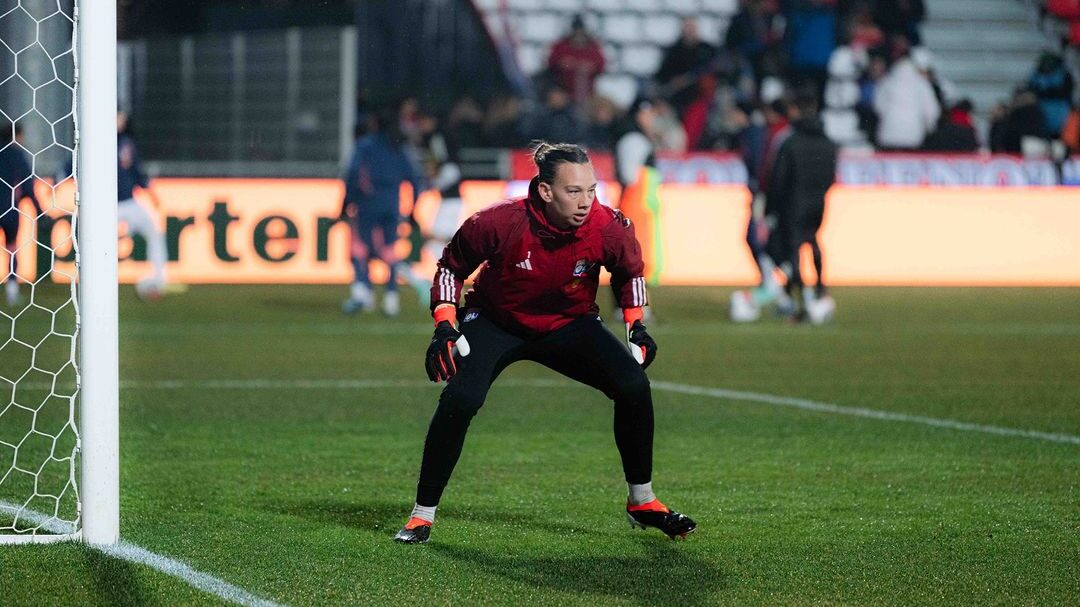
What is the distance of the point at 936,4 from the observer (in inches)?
1113

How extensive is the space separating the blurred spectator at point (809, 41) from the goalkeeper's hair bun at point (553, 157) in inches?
777

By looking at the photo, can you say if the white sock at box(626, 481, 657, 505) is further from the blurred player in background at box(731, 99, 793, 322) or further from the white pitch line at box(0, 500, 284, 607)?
the blurred player in background at box(731, 99, 793, 322)

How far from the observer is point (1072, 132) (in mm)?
24469

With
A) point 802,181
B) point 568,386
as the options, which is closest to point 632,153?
point 802,181

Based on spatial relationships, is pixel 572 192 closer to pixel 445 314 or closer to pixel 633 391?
pixel 445 314

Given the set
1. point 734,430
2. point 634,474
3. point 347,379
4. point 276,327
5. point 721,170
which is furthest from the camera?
point 721,170

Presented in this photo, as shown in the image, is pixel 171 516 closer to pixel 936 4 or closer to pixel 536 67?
pixel 536 67

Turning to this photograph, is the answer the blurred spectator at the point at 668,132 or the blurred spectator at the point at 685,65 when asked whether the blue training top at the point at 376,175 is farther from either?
the blurred spectator at the point at 685,65

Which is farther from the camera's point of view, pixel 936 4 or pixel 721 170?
pixel 936 4

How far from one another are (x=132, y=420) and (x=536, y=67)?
56.6ft

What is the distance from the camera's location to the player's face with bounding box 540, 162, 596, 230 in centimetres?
550

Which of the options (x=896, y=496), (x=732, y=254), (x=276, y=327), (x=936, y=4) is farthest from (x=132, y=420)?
(x=936, y=4)

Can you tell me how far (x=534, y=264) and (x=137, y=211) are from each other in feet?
41.3

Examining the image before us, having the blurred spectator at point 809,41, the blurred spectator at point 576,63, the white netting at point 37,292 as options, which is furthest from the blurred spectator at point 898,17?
the white netting at point 37,292
